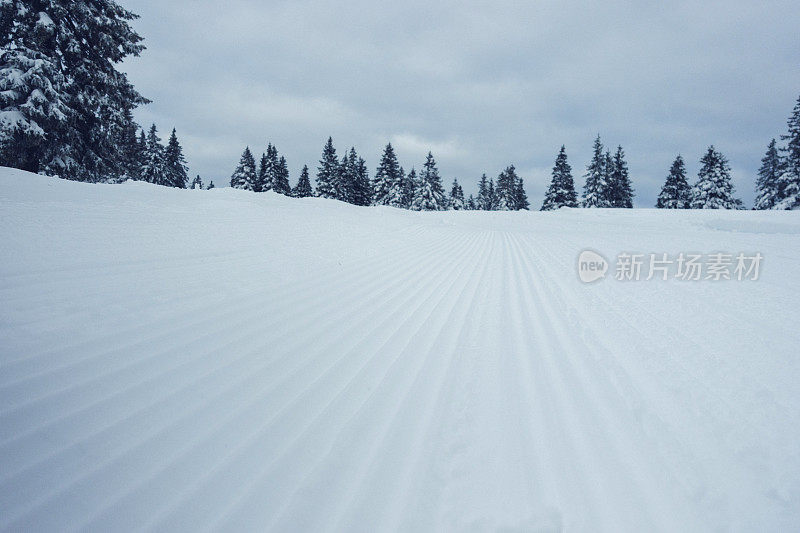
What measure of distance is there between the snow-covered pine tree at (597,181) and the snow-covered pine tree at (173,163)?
173 feet

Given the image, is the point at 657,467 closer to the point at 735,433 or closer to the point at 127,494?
the point at 735,433

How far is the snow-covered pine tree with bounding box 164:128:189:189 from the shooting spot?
42.9m

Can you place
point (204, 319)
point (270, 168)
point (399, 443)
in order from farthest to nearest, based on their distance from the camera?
1. point (270, 168)
2. point (204, 319)
3. point (399, 443)

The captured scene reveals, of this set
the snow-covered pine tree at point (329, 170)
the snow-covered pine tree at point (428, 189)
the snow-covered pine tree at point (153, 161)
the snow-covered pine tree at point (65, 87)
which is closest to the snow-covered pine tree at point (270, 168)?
the snow-covered pine tree at point (329, 170)

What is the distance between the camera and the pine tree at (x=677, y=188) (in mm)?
41188

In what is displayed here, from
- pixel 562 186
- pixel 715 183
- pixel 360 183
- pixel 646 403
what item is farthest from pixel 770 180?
pixel 646 403

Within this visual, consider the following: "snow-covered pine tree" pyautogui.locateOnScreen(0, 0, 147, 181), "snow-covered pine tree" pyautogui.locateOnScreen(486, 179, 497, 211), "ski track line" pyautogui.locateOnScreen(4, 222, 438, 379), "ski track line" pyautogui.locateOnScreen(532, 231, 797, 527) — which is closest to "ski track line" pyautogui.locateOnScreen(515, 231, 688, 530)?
"ski track line" pyautogui.locateOnScreen(532, 231, 797, 527)

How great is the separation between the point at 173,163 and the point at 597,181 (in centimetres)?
5432

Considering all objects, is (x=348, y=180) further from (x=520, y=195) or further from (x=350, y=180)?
(x=520, y=195)

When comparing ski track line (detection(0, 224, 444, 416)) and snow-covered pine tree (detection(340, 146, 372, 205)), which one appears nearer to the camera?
ski track line (detection(0, 224, 444, 416))

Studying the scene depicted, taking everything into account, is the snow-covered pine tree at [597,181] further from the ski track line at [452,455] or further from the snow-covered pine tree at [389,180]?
the ski track line at [452,455]

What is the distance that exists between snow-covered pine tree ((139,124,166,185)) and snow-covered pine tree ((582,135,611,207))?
2101 inches

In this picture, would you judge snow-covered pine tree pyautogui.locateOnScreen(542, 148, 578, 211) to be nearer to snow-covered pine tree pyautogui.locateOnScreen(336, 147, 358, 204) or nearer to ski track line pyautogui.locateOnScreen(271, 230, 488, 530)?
snow-covered pine tree pyautogui.locateOnScreen(336, 147, 358, 204)

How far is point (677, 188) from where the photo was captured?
136 ft
